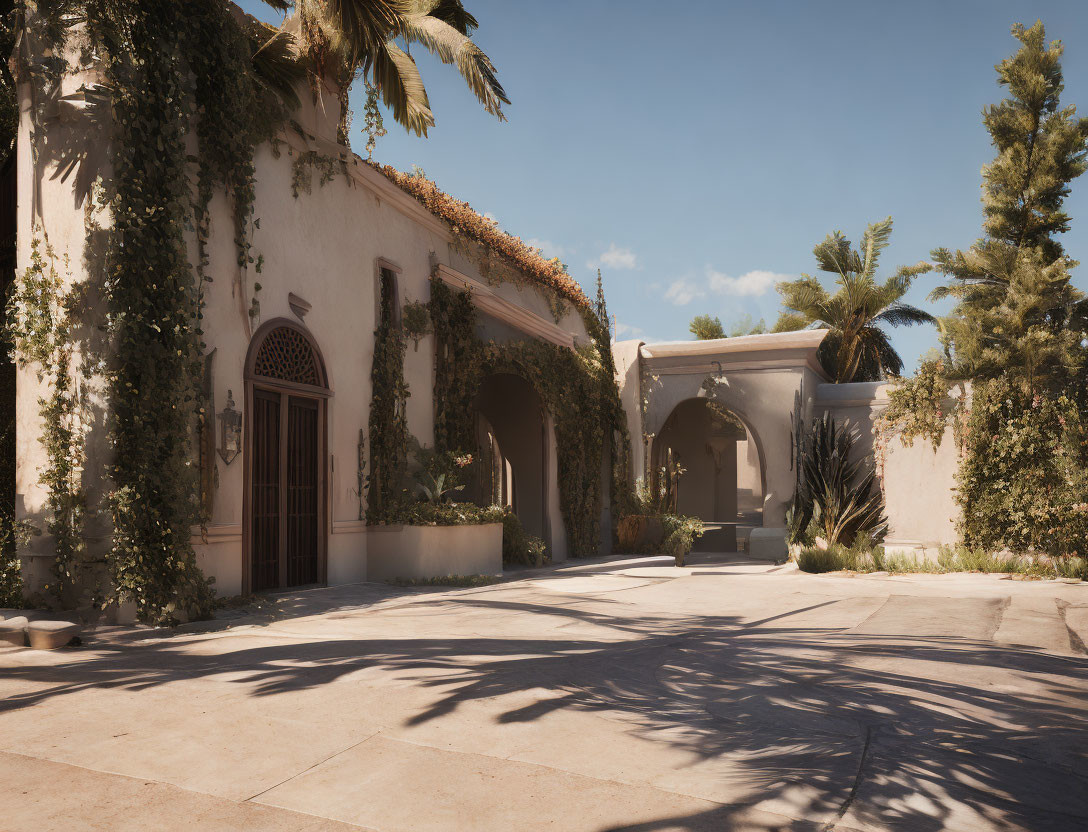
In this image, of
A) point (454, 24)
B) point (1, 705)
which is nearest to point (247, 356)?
point (1, 705)

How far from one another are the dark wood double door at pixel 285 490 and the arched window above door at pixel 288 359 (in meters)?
0.18

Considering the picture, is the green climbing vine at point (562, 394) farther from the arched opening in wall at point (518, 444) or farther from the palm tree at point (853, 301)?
the palm tree at point (853, 301)

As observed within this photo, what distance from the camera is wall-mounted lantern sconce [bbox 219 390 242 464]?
23.7 feet

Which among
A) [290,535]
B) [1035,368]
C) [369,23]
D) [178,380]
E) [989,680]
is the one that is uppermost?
[369,23]

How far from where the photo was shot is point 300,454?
8570 mm

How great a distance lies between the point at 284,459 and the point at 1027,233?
15664mm

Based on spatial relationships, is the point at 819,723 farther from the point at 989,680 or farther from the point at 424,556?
the point at 424,556

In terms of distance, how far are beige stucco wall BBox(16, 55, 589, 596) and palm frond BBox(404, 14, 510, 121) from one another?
1.32 m

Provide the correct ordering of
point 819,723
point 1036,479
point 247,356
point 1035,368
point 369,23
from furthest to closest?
point 1035,368, point 1036,479, point 369,23, point 247,356, point 819,723

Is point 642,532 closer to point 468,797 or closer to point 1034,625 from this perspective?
point 1034,625

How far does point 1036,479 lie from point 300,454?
892 centimetres

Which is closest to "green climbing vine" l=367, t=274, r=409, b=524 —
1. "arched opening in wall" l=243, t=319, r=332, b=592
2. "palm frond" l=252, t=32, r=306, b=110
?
"arched opening in wall" l=243, t=319, r=332, b=592

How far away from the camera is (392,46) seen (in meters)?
9.58

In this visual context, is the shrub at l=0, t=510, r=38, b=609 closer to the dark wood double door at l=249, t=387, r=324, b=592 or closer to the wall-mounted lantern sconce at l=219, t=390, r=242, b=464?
the wall-mounted lantern sconce at l=219, t=390, r=242, b=464
